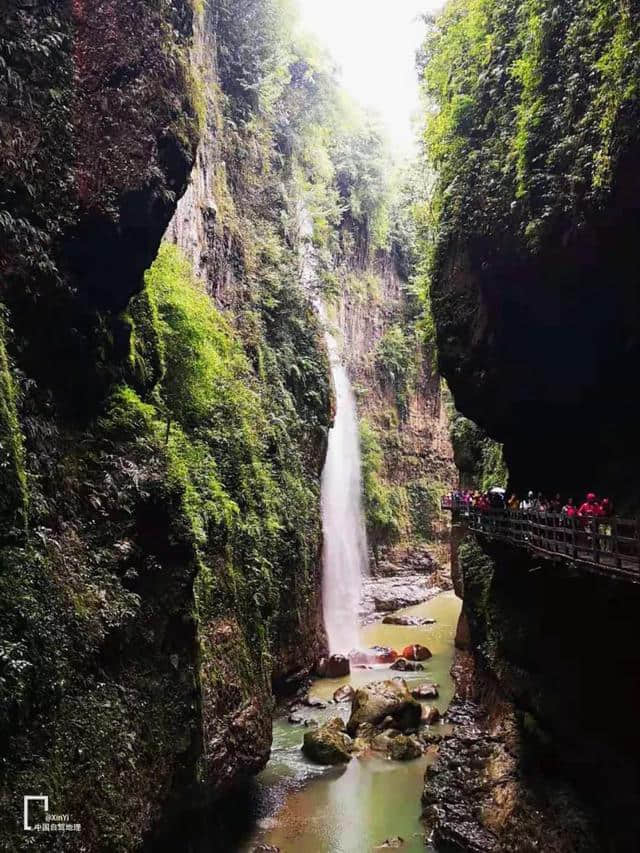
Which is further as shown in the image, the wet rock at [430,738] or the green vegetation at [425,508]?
the green vegetation at [425,508]

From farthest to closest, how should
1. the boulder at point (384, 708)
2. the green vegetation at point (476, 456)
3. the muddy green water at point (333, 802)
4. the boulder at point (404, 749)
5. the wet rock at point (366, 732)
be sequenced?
the green vegetation at point (476, 456) < the boulder at point (384, 708) < the wet rock at point (366, 732) < the boulder at point (404, 749) < the muddy green water at point (333, 802)

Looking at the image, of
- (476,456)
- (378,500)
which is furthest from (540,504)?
(378,500)

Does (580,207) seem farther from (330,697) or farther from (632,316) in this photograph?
(330,697)

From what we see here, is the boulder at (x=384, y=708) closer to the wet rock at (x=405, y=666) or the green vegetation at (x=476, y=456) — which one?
the wet rock at (x=405, y=666)

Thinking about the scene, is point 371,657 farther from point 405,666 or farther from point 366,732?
point 366,732

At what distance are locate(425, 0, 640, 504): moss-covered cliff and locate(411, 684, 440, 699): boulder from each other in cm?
947

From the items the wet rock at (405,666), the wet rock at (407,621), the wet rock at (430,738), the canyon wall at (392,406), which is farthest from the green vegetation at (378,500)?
the wet rock at (430,738)

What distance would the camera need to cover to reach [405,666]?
84.6 feet

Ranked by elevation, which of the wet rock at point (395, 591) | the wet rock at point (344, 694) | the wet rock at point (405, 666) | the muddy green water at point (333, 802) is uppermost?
the wet rock at point (395, 591)

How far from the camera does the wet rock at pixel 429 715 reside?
64.5 ft

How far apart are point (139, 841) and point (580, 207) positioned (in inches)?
412

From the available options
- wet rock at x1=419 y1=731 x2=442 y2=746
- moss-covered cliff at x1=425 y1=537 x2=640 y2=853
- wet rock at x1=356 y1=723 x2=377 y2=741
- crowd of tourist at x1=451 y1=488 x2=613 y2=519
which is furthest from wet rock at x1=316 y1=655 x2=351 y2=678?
moss-covered cliff at x1=425 y1=537 x2=640 y2=853

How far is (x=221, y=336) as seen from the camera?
759 inches

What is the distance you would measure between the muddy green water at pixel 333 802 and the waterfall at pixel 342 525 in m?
8.77
